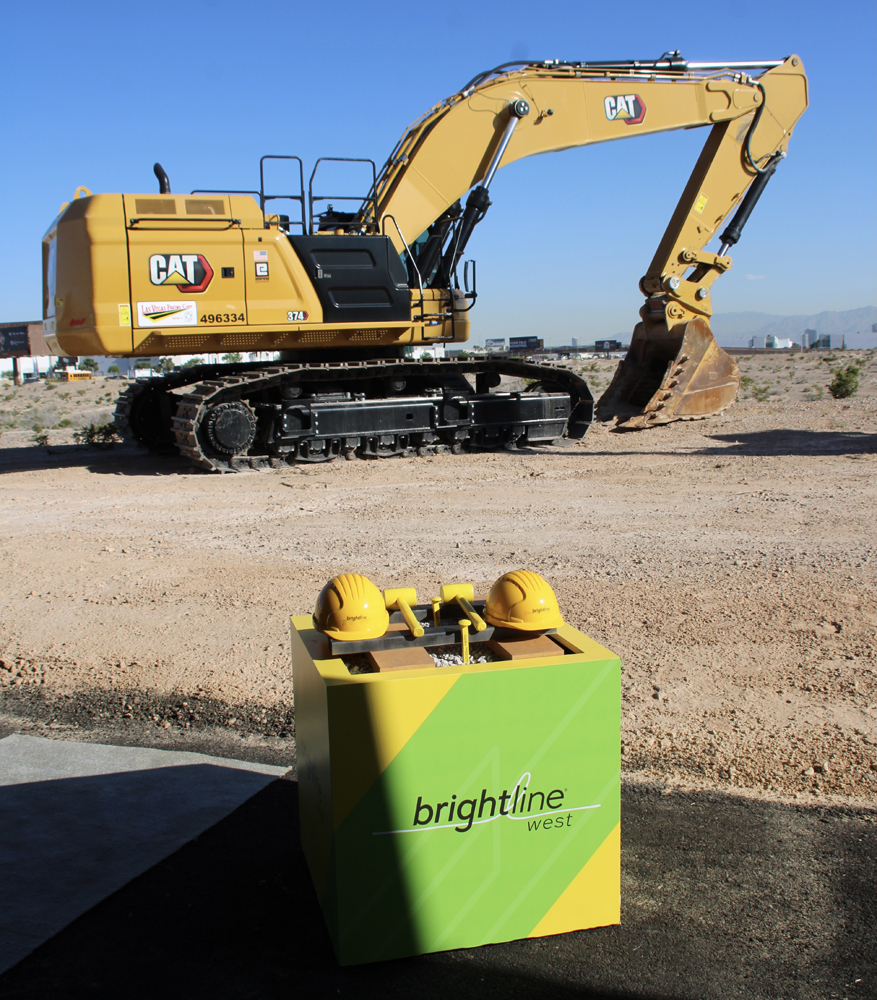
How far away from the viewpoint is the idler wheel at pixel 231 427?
12.5m

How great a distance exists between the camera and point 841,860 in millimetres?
3314

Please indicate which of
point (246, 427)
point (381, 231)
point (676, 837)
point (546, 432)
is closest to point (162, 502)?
point (246, 427)

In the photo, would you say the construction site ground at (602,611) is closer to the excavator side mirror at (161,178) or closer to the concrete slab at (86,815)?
the concrete slab at (86,815)

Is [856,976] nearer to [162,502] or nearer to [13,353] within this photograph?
[162,502]

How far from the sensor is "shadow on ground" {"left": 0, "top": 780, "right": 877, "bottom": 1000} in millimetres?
2660

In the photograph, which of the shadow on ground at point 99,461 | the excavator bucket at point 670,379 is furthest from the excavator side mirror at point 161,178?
the excavator bucket at point 670,379

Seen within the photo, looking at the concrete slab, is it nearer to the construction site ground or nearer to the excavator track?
the construction site ground

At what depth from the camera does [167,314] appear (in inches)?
471

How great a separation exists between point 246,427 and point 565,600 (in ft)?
25.6

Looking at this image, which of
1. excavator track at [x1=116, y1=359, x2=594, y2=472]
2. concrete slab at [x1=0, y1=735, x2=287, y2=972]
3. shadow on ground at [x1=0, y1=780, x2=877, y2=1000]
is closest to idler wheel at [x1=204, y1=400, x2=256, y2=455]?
excavator track at [x1=116, y1=359, x2=594, y2=472]

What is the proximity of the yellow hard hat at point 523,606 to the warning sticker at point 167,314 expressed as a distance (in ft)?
33.0

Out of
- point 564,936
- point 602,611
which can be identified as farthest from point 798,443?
point 564,936

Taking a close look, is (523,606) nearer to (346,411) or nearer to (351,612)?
(351,612)

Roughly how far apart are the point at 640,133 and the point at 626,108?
1.61 feet
